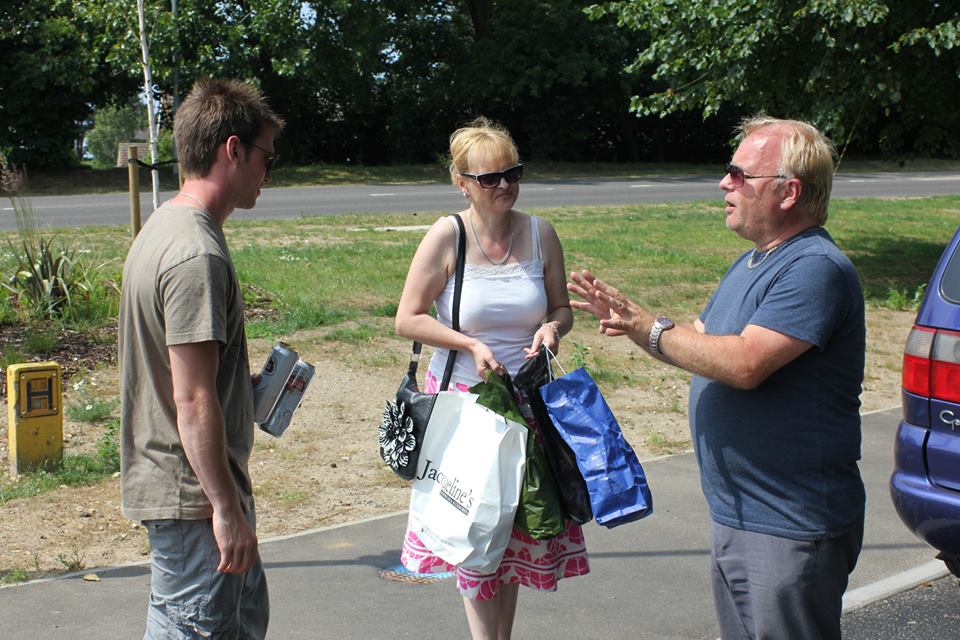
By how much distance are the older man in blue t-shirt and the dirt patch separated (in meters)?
2.84

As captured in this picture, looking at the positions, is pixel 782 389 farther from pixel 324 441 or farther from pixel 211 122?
pixel 324 441

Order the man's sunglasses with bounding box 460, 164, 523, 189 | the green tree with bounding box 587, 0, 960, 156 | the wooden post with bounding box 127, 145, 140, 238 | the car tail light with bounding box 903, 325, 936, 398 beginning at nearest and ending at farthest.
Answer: the man's sunglasses with bounding box 460, 164, 523, 189, the car tail light with bounding box 903, 325, 936, 398, the wooden post with bounding box 127, 145, 140, 238, the green tree with bounding box 587, 0, 960, 156

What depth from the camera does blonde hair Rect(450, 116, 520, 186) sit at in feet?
11.7

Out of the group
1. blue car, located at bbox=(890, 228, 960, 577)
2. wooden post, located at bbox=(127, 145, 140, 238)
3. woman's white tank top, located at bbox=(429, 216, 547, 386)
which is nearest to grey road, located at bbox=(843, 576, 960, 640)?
blue car, located at bbox=(890, 228, 960, 577)

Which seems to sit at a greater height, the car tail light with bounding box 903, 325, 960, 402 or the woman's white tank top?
the woman's white tank top

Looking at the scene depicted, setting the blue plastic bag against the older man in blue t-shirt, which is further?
the blue plastic bag

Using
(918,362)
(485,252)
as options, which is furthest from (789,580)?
(918,362)

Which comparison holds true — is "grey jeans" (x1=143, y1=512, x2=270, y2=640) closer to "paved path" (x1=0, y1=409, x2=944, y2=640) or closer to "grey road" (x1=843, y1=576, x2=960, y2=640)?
"paved path" (x1=0, y1=409, x2=944, y2=640)

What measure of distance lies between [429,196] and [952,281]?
18968mm

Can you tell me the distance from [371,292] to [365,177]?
64.3ft

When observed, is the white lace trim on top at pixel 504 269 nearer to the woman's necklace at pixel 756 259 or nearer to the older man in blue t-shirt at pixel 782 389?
the older man in blue t-shirt at pixel 782 389

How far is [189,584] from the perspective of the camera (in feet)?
8.43

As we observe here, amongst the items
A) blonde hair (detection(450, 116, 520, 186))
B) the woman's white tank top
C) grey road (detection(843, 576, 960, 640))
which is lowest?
grey road (detection(843, 576, 960, 640))

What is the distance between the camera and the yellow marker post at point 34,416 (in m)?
5.55
